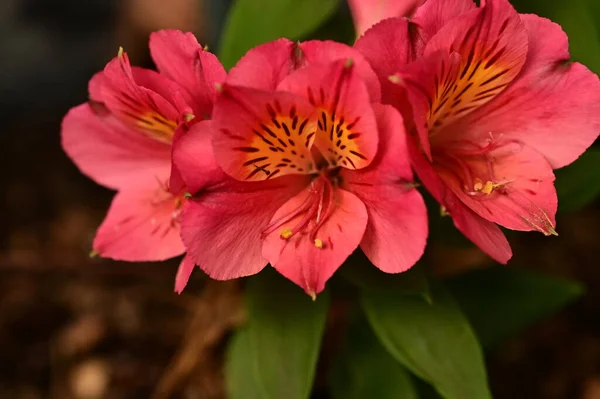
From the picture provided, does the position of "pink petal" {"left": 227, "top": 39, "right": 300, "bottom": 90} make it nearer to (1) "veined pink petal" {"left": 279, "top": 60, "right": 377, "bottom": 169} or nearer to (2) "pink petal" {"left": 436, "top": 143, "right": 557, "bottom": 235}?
(1) "veined pink petal" {"left": 279, "top": 60, "right": 377, "bottom": 169}

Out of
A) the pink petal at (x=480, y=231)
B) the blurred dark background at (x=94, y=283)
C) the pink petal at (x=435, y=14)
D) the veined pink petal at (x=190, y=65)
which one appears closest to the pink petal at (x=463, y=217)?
the pink petal at (x=480, y=231)

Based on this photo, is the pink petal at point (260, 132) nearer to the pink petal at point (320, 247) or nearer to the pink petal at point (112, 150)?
the pink petal at point (320, 247)

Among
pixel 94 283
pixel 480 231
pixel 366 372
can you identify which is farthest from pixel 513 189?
pixel 94 283

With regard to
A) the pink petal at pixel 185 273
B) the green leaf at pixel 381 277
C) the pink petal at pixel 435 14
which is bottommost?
the green leaf at pixel 381 277

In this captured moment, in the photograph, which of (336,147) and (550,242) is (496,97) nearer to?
(336,147)

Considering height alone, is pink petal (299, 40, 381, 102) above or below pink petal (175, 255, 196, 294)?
above

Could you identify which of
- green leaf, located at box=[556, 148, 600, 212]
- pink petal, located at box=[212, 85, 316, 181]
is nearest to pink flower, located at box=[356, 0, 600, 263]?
pink petal, located at box=[212, 85, 316, 181]

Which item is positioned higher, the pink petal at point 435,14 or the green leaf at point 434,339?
the pink petal at point 435,14
